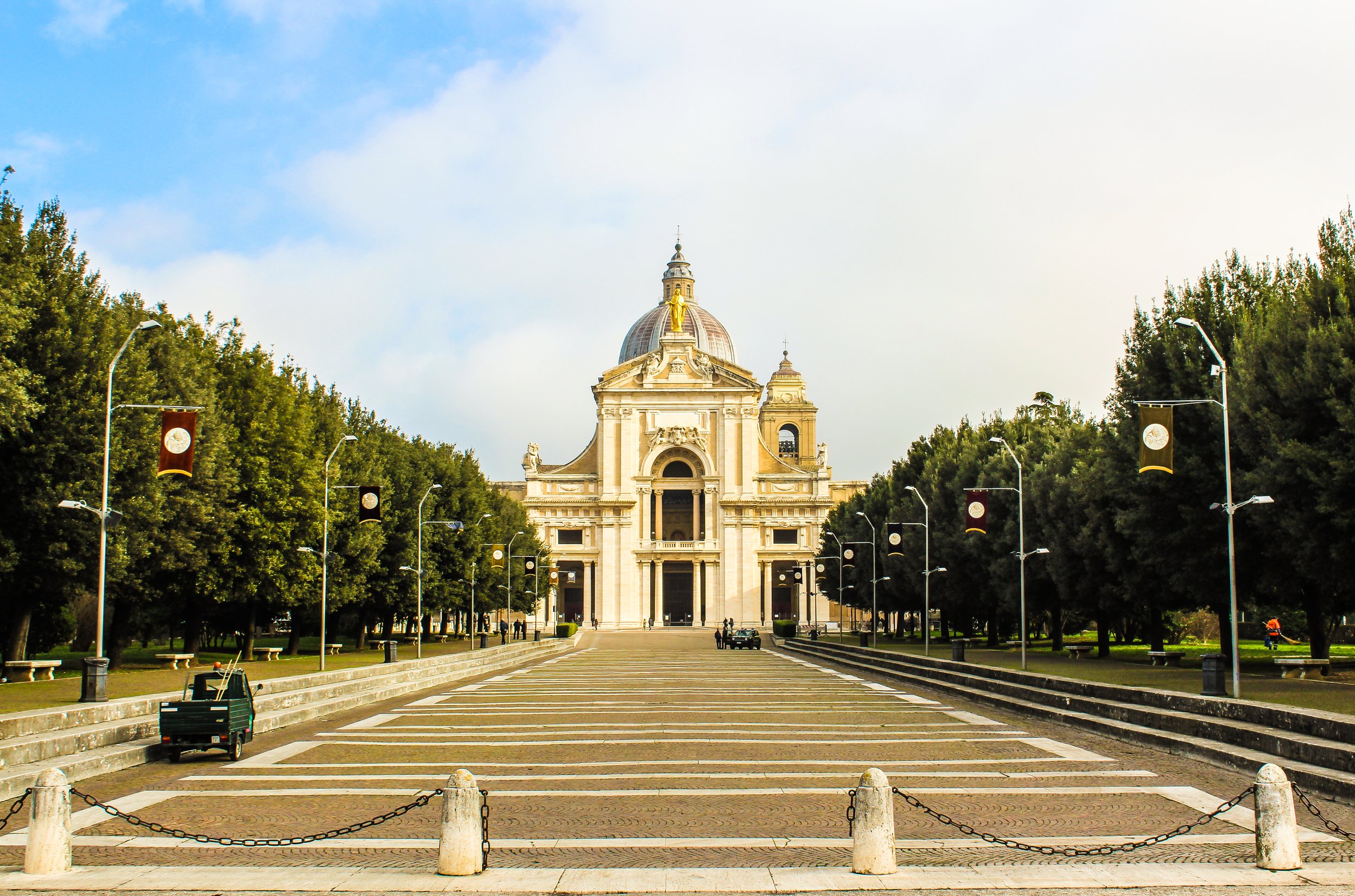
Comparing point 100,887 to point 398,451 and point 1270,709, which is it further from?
point 398,451

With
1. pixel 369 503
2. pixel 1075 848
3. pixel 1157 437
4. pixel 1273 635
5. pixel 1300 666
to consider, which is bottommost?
pixel 1273 635

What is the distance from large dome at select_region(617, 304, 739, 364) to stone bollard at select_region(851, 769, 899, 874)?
12661 cm

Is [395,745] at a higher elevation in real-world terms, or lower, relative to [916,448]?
lower

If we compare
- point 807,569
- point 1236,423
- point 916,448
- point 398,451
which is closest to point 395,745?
point 1236,423

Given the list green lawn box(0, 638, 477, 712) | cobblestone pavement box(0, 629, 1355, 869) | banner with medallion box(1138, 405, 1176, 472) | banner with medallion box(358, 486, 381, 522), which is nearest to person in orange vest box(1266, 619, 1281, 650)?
green lawn box(0, 638, 477, 712)

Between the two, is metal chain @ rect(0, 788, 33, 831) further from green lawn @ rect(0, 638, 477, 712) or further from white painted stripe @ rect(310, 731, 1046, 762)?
green lawn @ rect(0, 638, 477, 712)

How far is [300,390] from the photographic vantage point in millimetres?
54312

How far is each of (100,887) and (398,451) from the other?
56.4 meters

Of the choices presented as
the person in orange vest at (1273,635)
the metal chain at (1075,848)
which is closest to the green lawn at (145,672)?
the metal chain at (1075,848)

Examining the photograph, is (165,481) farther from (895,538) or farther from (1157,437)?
(895,538)

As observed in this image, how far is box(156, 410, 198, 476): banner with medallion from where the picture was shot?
26203 millimetres

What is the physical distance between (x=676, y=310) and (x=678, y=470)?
1968 cm

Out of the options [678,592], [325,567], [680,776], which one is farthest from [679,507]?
[680,776]

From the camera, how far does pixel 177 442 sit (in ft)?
86.2
